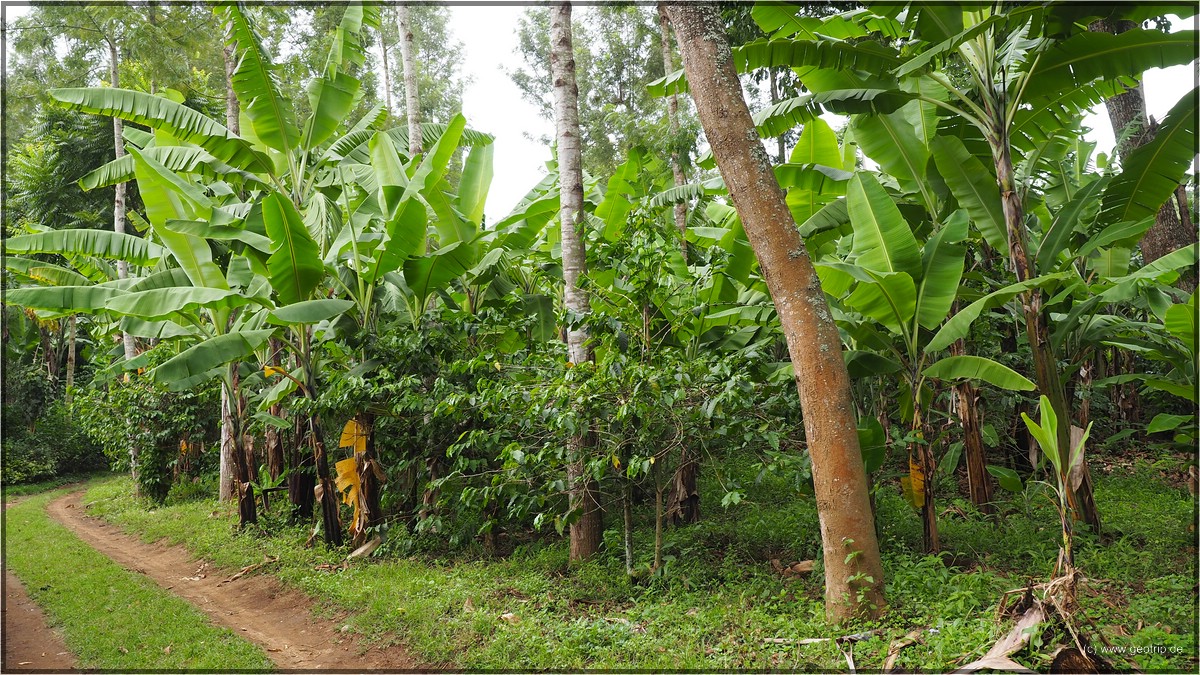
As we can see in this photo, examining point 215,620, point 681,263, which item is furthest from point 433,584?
point 681,263

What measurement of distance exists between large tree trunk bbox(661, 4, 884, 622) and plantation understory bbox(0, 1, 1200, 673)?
2 cm

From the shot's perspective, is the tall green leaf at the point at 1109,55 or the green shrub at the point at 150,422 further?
the green shrub at the point at 150,422

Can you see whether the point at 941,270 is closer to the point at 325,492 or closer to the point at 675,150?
the point at 675,150

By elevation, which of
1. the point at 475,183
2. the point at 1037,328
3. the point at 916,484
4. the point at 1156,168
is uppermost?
the point at 475,183

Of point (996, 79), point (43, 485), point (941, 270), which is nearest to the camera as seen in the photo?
point (941, 270)

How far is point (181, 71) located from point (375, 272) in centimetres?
876

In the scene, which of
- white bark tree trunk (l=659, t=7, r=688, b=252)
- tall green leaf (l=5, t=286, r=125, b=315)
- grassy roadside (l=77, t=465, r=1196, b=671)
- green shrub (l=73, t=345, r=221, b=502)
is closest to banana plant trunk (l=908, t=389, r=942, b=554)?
grassy roadside (l=77, t=465, r=1196, b=671)

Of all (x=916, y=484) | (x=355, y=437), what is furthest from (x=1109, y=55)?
(x=355, y=437)

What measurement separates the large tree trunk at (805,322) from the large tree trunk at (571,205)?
1.72 meters

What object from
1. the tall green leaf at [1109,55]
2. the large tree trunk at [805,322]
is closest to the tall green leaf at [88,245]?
the large tree trunk at [805,322]

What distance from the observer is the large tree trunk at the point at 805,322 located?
13.3 feet

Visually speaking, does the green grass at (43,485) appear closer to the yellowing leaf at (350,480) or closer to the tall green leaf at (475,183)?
the yellowing leaf at (350,480)

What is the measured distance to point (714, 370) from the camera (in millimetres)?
4742

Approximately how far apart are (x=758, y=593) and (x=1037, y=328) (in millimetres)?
2578
